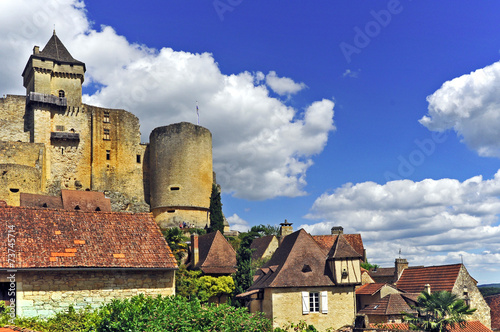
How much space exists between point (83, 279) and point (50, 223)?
2.65 meters

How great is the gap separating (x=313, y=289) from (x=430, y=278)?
12.7m

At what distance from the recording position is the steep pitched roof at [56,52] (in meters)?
62.0

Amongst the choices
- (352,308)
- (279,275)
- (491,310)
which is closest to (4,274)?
(279,275)

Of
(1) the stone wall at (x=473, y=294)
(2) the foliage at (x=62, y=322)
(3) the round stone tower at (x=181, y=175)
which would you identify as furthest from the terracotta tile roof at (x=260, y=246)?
(2) the foliage at (x=62, y=322)

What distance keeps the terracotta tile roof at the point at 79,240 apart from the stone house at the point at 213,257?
19485mm

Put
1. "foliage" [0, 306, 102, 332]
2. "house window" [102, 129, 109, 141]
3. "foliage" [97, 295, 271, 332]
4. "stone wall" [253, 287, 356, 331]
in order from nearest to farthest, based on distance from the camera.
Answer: "foliage" [97, 295, 271, 332] < "foliage" [0, 306, 102, 332] < "stone wall" [253, 287, 356, 331] < "house window" [102, 129, 109, 141]

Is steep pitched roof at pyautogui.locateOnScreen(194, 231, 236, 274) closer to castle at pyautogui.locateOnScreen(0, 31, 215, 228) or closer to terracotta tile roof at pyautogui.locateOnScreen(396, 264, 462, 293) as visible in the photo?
terracotta tile roof at pyautogui.locateOnScreen(396, 264, 462, 293)

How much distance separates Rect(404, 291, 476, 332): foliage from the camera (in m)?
25.2

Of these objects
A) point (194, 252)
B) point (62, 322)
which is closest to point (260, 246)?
point (194, 252)

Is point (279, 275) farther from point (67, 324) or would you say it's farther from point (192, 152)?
point (192, 152)

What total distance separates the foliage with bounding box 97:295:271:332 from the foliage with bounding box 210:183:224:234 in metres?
43.7

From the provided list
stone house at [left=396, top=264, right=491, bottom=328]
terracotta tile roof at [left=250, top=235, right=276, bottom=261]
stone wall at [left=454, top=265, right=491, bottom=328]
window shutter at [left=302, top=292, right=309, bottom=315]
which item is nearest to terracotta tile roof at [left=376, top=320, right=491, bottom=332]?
window shutter at [left=302, top=292, right=309, bottom=315]

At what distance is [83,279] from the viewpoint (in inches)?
761

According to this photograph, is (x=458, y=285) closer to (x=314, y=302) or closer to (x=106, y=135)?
(x=314, y=302)
